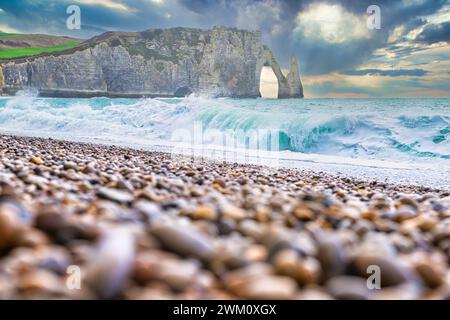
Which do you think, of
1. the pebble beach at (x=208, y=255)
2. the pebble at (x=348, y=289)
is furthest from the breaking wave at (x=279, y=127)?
the pebble at (x=348, y=289)

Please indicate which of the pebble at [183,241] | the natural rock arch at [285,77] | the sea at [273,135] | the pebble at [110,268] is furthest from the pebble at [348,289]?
the natural rock arch at [285,77]

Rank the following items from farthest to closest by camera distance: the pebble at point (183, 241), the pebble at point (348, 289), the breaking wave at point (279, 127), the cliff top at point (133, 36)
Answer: the cliff top at point (133, 36) < the breaking wave at point (279, 127) < the pebble at point (183, 241) < the pebble at point (348, 289)

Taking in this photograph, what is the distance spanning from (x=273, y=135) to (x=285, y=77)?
60504 millimetres

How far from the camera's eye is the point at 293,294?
1205mm

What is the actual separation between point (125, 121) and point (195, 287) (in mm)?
18008

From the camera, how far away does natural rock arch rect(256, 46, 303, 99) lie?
65000mm

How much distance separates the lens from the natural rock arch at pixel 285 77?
2559 inches

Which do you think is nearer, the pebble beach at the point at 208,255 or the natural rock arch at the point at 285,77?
the pebble beach at the point at 208,255

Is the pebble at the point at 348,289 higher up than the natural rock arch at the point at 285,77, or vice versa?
the natural rock arch at the point at 285,77

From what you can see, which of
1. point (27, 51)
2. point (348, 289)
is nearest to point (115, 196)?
point (348, 289)

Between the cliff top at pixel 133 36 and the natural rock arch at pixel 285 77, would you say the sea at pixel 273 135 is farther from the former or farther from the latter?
the natural rock arch at pixel 285 77

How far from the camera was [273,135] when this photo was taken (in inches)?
565

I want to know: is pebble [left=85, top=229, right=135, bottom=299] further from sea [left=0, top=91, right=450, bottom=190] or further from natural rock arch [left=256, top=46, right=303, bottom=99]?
natural rock arch [left=256, top=46, right=303, bottom=99]

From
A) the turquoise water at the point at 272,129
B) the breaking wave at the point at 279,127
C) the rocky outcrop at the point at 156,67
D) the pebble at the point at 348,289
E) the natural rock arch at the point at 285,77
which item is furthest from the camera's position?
the natural rock arch at the point at 285,77
